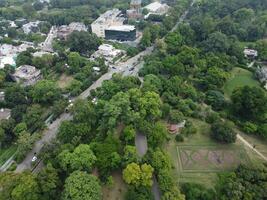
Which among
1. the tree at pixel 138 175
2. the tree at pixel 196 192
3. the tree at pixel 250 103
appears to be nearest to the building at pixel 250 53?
the tree at pixel 250 103

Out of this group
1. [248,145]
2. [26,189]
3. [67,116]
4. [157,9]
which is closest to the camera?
[26,189]

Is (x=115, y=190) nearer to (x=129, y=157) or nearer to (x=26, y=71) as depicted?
(x=129, y=157)

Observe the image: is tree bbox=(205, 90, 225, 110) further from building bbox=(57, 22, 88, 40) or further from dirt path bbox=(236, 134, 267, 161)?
building bbox=(57, 22, 88, 40)

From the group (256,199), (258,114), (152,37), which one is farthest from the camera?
(152,37)

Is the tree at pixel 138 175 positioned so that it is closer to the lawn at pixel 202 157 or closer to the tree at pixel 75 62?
the lawn at pixel 202 157

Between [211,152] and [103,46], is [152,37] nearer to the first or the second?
[103,46]

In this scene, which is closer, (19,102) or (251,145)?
(251,145)

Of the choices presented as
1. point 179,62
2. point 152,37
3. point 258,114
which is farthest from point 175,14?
point 258,114

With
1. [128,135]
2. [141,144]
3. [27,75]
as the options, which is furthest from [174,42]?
[27,75]
